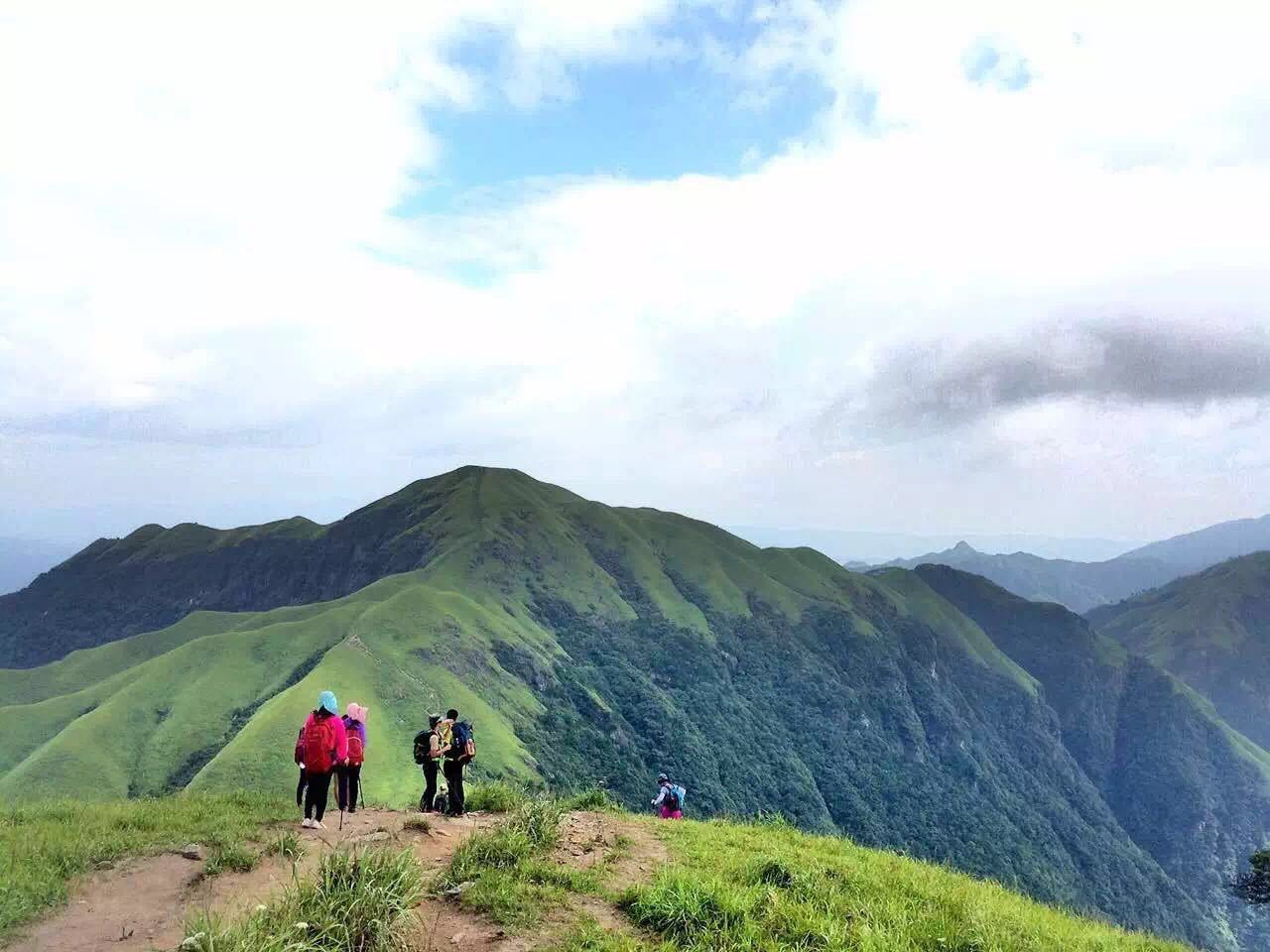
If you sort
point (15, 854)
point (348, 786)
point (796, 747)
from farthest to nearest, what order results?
point (796, 747) < point (348, 786) < point (15, 854)

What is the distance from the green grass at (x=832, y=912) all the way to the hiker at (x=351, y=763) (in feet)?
22.6

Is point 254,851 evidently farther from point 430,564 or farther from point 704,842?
point 430,564

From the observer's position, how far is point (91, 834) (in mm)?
12422

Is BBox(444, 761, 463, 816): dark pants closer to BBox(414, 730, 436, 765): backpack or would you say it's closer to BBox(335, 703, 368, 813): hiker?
BBox(414, 730, 436, 765): backpack

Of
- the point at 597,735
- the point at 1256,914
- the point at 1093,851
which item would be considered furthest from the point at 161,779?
the point at 1256,914

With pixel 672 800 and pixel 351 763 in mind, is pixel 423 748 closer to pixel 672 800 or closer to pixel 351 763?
pixel 351 763

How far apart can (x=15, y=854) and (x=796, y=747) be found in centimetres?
19019

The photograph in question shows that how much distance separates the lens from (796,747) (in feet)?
601

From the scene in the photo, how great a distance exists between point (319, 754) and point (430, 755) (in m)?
2.53

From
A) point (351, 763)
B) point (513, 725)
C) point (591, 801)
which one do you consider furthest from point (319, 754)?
point (513, 725)

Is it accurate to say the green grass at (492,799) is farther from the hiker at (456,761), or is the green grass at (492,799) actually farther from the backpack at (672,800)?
the backpack at (672,800)

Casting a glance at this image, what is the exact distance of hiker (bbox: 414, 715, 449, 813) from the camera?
1555cm

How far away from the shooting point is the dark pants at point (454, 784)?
15.2 metres

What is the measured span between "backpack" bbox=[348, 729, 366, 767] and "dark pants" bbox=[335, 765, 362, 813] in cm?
13
